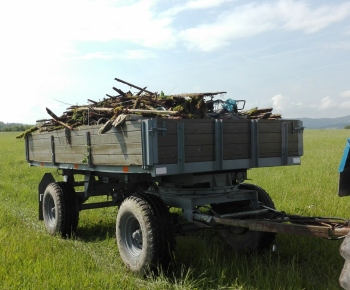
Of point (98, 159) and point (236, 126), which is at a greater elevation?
point (236, 126)

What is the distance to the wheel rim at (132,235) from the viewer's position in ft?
15.7

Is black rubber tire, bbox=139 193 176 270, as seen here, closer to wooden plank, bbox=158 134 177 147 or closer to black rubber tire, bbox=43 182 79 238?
wooden plank, bbox=158 134 177 147

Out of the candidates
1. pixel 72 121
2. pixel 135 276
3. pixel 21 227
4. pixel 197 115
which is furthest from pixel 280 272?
pixel 21 227

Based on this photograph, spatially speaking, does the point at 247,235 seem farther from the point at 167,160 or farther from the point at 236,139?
the point at 167,160

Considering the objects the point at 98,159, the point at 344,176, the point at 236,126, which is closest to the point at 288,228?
the point at 344,176

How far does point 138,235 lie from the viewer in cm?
478

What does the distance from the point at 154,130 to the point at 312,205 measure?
4.53 m

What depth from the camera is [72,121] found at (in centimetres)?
633

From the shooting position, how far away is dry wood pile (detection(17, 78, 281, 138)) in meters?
4.78

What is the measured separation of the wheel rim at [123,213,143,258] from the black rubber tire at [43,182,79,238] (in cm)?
188

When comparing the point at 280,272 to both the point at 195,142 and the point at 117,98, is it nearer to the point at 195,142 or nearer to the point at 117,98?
the point at 195,142

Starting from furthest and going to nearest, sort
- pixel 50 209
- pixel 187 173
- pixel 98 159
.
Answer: pixel 50 209 → pixel 98 159 → pixel 187 173

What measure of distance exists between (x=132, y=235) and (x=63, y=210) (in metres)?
2.00

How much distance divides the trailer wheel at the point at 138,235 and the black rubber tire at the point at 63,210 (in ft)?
5.96
